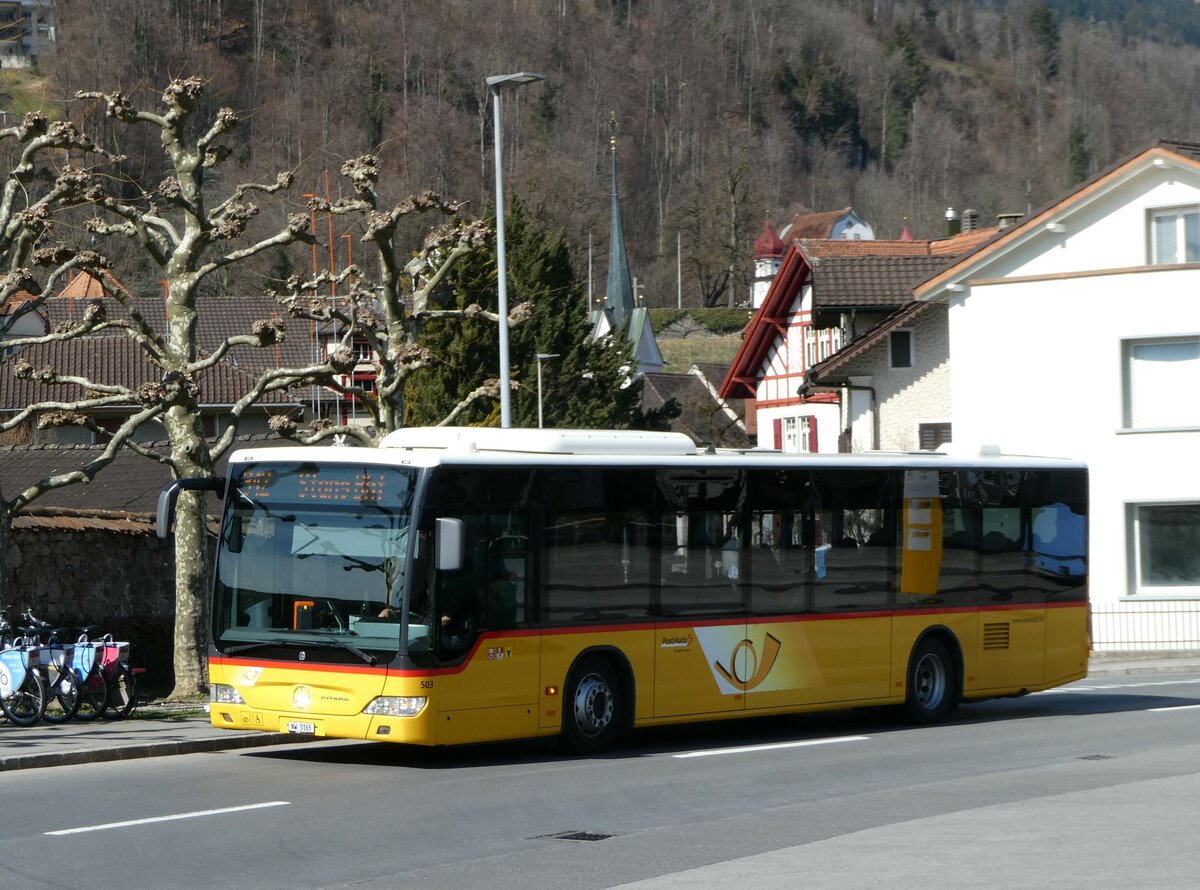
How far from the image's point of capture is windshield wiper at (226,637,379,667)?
13.9 meters

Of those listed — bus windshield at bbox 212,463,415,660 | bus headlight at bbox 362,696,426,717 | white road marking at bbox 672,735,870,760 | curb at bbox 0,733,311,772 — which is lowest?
white road marking at bbox 672,735,870,760

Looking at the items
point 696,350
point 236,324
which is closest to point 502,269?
point 236,324

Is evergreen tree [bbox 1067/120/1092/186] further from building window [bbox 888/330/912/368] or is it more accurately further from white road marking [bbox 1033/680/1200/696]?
white road marking [bbox 1033/680/1200/696]

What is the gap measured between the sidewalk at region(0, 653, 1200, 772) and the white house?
19.5m

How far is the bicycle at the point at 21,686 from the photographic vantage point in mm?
17094

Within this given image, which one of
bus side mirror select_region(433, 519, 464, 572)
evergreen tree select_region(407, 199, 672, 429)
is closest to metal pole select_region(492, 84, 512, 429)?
bus side mirror select_region(433, 519, 464, 572)

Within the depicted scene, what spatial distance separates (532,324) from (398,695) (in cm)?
4809

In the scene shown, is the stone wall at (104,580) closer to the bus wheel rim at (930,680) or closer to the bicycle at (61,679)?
the bicycle at (61,679)

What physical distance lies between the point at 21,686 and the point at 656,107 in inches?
6149

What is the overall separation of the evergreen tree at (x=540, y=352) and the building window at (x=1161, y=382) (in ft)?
74.4

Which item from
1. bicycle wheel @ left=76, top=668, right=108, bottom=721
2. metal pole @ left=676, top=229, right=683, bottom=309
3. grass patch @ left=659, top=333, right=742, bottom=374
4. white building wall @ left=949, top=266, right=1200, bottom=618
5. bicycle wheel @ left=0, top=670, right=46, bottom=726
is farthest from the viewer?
metal pole @ left=676, top=229, right=683, bottom=309

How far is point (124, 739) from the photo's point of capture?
15914 mm

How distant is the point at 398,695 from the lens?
1376 centimetres

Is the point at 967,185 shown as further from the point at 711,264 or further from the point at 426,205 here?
the point at 426,205
